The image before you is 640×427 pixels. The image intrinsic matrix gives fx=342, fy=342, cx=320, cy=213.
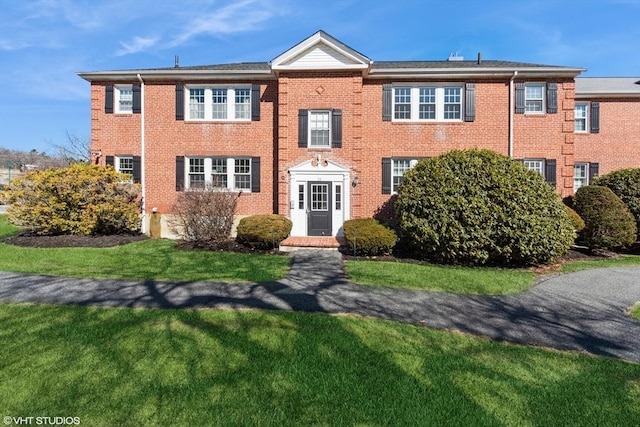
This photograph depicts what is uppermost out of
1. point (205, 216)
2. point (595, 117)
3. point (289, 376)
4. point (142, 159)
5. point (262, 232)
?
point (595, 117)

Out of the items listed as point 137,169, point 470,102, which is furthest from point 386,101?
point 137,169

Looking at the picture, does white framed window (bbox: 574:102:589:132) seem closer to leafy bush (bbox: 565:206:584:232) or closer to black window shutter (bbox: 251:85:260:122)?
leafy bush (bbox: 565:206:584:232)

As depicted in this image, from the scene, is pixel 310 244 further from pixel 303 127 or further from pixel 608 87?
pixel 608 87

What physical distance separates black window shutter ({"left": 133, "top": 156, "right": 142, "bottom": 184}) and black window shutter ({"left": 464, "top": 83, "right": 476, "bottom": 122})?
13724 millimetres

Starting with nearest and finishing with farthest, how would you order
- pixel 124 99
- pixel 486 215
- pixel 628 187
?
pixel 486 215 < pixel 628 187 < pixel 124 99

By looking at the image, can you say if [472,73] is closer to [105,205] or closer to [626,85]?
[626,85]

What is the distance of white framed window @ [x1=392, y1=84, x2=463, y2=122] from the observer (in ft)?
45.8

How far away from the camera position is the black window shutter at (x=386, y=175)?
13977 millimetres

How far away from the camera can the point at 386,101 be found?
13906 mm

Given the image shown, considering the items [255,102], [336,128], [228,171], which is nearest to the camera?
[336,128]

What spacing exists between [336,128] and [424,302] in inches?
349

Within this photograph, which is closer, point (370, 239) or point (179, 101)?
point (370, 239)

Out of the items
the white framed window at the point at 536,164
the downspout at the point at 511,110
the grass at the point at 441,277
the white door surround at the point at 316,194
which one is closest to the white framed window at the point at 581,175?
the white framed window at the point at 536,164

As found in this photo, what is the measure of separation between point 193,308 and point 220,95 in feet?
37.0
